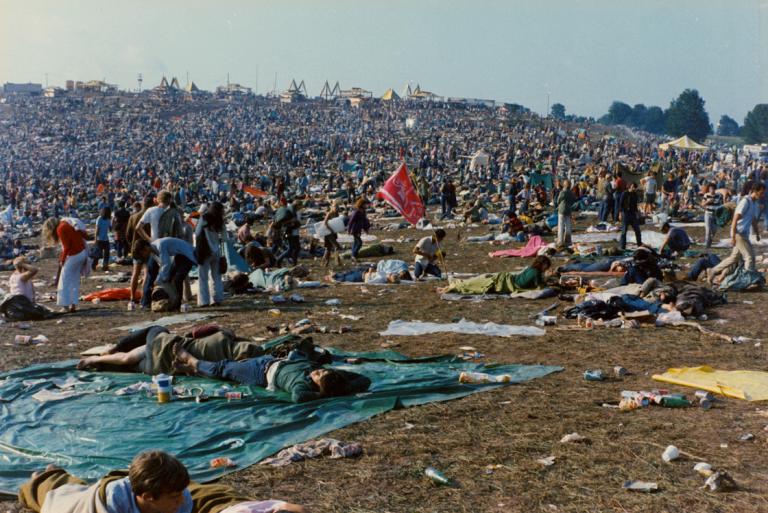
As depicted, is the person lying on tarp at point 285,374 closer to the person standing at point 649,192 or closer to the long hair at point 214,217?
the long hair at point 214,217

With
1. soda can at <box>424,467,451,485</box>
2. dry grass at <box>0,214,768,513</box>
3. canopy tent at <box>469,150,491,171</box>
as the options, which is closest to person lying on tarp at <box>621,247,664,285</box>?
dry grass at <box>0,214,768,513</box>

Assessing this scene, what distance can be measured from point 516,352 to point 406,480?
12.4 ft

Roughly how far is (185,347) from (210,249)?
4049 mm

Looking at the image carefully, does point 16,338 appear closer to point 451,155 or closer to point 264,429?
point 264,429

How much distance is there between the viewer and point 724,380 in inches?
270

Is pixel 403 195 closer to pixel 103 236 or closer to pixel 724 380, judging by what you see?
pixel 103 236

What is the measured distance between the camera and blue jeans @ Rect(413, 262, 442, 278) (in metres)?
13.9

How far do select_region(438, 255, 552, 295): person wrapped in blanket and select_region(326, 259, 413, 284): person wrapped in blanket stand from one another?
1.50 metres

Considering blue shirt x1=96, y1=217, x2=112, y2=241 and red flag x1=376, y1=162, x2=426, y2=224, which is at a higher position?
red flag x1=376, y1=162, x2=426, y2=224

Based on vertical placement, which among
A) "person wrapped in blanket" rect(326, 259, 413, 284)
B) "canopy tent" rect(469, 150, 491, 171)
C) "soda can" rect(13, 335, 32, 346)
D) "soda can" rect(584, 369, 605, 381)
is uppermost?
"canopy tent" rect(469, 150, 491, 171)

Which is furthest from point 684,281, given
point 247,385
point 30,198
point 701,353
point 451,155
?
point 451,155

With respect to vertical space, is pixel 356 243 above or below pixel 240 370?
above

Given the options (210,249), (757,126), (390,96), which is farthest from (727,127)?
(210,249)

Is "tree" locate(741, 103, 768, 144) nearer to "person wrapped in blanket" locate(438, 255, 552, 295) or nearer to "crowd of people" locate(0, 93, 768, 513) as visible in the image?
"crowd of people" locate(0, 93, 768, 513)
